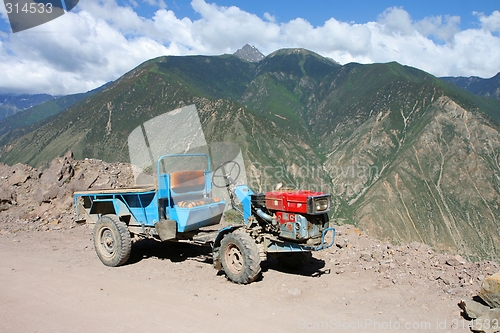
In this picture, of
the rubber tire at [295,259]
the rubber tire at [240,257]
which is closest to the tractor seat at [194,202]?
the rubber tire at [240,257]

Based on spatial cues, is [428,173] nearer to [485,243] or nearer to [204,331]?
[485,243]

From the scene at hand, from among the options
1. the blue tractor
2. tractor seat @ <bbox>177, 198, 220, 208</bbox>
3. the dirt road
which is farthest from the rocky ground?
tractor seat @ <bbox>177, 198, 220, 208</bbox>

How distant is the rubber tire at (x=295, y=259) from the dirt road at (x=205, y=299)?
0.16 metres

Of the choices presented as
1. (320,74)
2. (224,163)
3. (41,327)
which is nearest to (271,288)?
(224,163)

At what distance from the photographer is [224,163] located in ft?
23.4

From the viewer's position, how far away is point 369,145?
3711 inches

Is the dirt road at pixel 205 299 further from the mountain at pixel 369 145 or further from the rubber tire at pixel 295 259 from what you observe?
the mountain at pixel 369 145

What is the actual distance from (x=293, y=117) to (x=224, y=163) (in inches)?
5037

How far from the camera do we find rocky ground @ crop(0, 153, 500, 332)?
499 centimetres

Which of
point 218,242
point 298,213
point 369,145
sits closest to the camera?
point 298,213

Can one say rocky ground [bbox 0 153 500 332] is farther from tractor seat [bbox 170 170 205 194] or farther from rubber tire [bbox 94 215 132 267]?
tractor seat [bbox 170 170 205 194]

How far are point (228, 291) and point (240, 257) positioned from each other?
26.1 inches

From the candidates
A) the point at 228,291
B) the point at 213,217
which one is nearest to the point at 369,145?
the point at 213,217

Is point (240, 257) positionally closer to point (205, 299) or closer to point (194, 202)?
point (205, 299)
